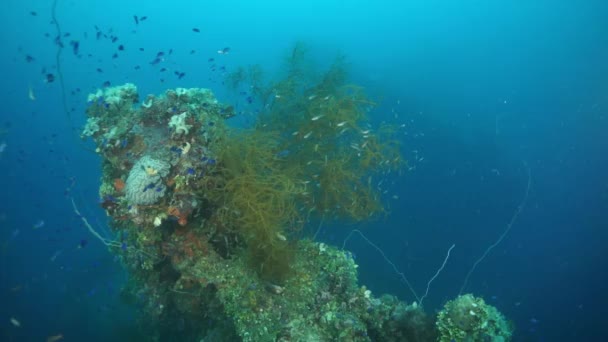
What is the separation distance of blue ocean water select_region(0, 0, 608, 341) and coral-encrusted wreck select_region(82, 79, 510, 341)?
2.20m

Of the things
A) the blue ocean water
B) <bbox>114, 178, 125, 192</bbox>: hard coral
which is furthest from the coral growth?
the blue ocean water

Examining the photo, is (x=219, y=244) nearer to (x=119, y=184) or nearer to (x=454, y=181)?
(x=119, y=184)

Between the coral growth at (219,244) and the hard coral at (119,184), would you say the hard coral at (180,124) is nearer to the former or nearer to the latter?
the coral growth at (219,244)

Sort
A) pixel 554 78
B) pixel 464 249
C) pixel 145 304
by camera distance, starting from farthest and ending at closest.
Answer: pixel 554 78
pixel 464 249
pixel 145 304

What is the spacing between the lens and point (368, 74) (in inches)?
1029

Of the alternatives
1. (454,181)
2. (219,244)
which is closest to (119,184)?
(219,244)

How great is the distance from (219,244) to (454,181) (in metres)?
15.9

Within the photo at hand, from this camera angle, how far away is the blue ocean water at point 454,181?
14914mm

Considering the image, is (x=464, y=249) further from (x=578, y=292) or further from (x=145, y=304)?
(x=145, y=304)

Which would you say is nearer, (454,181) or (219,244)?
(219,244)

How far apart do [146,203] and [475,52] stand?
41960 millimetres

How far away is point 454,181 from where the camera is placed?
18047 millimetres

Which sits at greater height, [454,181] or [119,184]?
[119,184]

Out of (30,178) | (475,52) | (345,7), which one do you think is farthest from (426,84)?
(30,178)
